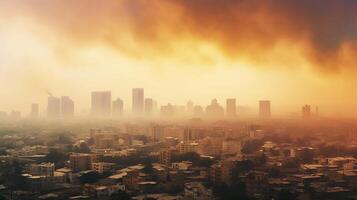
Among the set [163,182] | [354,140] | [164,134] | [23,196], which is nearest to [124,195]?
→ [163,182]

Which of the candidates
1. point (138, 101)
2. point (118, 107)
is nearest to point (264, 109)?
point (138, 101)

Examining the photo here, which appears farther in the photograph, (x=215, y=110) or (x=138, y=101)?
(x=138, y=101)

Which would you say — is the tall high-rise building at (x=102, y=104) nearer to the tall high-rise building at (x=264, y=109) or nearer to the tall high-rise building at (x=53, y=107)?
the tall high-rise building at (x=53, y=107)

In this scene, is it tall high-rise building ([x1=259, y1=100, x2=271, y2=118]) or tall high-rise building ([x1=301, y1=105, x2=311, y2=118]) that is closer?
tall high-rise building ([x1=301, y1=105, x2=311, y2=118])

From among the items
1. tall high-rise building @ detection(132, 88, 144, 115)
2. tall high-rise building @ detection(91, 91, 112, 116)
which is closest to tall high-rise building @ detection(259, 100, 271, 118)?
tall high-rise building @ detection(132, 88, 144, 115)

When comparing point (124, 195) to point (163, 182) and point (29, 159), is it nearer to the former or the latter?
A: point (163, 182)

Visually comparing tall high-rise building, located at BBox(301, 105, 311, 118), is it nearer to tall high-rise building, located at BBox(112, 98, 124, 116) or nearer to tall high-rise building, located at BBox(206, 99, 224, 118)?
tall high-rise building, located at BBox(206, 99, 224, 118)

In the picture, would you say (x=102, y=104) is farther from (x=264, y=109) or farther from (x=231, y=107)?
(x=264, y=109)
